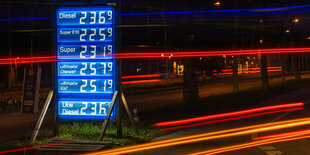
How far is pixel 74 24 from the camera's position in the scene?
1102 centimetres

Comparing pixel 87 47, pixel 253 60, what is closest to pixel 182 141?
pixel 87 47

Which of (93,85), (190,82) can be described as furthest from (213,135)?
(190,82)

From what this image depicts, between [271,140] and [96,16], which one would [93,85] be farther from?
[271,140]

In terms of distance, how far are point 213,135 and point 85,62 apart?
4285 millimetres

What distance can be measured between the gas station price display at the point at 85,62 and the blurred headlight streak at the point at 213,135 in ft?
5.63

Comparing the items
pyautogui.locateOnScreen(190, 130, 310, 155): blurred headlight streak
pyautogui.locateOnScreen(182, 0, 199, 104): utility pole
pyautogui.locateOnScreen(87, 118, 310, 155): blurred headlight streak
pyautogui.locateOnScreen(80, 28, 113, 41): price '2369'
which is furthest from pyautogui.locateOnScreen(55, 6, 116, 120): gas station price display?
pyautogui.locateOnScreen(182, 0, 199, 104): utility pole

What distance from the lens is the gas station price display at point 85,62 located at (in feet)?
35.5

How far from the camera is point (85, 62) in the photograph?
10969mm

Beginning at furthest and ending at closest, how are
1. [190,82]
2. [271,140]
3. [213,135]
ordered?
[190,82] < [213,135] < [271,140]

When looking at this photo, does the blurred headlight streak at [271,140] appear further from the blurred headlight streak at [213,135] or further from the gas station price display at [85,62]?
the gas station price display at [85,62]

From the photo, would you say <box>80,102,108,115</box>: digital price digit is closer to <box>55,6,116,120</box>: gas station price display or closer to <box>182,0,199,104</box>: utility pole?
<box>55,6,116,120</box>: gas station price display

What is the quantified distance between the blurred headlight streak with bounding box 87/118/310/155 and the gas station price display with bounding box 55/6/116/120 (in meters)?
1.72

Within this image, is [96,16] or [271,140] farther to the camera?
[96,16]

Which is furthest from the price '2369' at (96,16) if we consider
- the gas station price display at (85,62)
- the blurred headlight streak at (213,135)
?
the blurred headlight streak at (213,135)
